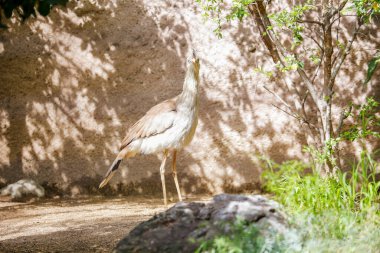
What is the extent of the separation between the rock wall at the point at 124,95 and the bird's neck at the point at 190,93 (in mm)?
1272

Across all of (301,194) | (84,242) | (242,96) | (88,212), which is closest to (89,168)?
(88,212)

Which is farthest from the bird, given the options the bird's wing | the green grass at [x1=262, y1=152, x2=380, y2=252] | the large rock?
the large rock

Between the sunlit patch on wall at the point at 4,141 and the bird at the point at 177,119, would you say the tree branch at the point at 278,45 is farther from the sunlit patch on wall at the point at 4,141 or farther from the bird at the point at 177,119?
the sunlit patch on wall at the point at 4,141

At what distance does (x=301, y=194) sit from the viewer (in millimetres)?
3602

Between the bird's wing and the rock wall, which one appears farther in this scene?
the rock wall

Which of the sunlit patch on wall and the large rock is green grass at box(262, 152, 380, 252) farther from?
the sunlit patch on wall

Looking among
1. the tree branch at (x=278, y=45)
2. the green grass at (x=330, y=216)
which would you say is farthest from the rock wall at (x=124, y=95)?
the green grass at (x=330, y=216)

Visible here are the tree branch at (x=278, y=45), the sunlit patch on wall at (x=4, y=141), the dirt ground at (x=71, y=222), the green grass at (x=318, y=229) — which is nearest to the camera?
the green grass at (x=318, y=229)

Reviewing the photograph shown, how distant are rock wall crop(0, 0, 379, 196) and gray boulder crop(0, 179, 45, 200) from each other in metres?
0.20

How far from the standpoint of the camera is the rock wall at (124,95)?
6.64 meters

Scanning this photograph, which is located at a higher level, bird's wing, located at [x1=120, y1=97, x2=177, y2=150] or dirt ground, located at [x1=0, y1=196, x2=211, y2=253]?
bird's wing, located at [x1=120, y1=97, x2=177, y2=150]

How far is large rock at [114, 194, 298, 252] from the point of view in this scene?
8.72ft

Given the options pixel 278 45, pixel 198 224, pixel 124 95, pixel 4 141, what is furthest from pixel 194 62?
pixel 4 141

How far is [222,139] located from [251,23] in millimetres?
1479
